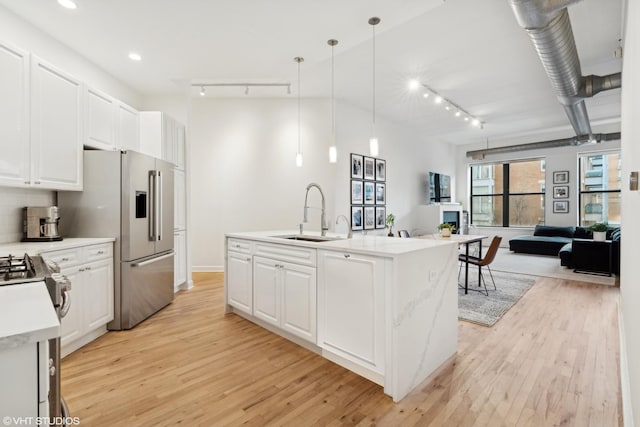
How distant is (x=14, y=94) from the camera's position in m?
2.44

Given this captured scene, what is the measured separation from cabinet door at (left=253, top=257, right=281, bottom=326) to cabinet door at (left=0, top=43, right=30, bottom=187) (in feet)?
6.83

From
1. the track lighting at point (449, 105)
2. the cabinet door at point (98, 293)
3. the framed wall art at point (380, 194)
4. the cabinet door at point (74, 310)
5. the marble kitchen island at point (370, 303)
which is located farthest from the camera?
the framed wall art at point (380, 194)

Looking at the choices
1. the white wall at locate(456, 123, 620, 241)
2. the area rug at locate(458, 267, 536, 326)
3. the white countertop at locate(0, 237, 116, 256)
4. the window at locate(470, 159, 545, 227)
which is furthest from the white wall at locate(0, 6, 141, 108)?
the window at locate(470, 159, 545, 227)

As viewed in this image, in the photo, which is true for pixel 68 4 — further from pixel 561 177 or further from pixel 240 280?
pixel 561 177

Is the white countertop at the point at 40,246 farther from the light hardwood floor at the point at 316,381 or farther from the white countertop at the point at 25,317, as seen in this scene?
the white countertop at the point at 25,317

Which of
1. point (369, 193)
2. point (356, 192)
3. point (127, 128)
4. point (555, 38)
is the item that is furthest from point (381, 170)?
point (127, 128)

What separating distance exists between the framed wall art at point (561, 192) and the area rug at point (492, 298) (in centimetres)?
422

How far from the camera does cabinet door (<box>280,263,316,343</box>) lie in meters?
2.52

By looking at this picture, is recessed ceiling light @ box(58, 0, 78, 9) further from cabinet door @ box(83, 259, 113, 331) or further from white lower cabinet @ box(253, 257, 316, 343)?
white lower cabinet @ box(253, 257, 316, 343)

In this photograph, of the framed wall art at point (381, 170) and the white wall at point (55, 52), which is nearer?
the white wall at point (55, 52)

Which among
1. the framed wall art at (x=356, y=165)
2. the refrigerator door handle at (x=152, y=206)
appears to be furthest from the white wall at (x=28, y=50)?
the framed wall art at (x=356, y=165)

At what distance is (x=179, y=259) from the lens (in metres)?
4.38

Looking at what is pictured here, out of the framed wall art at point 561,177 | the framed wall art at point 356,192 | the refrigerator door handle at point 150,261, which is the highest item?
the framed wall art at point 561,177

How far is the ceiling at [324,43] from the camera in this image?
286 centimetres
